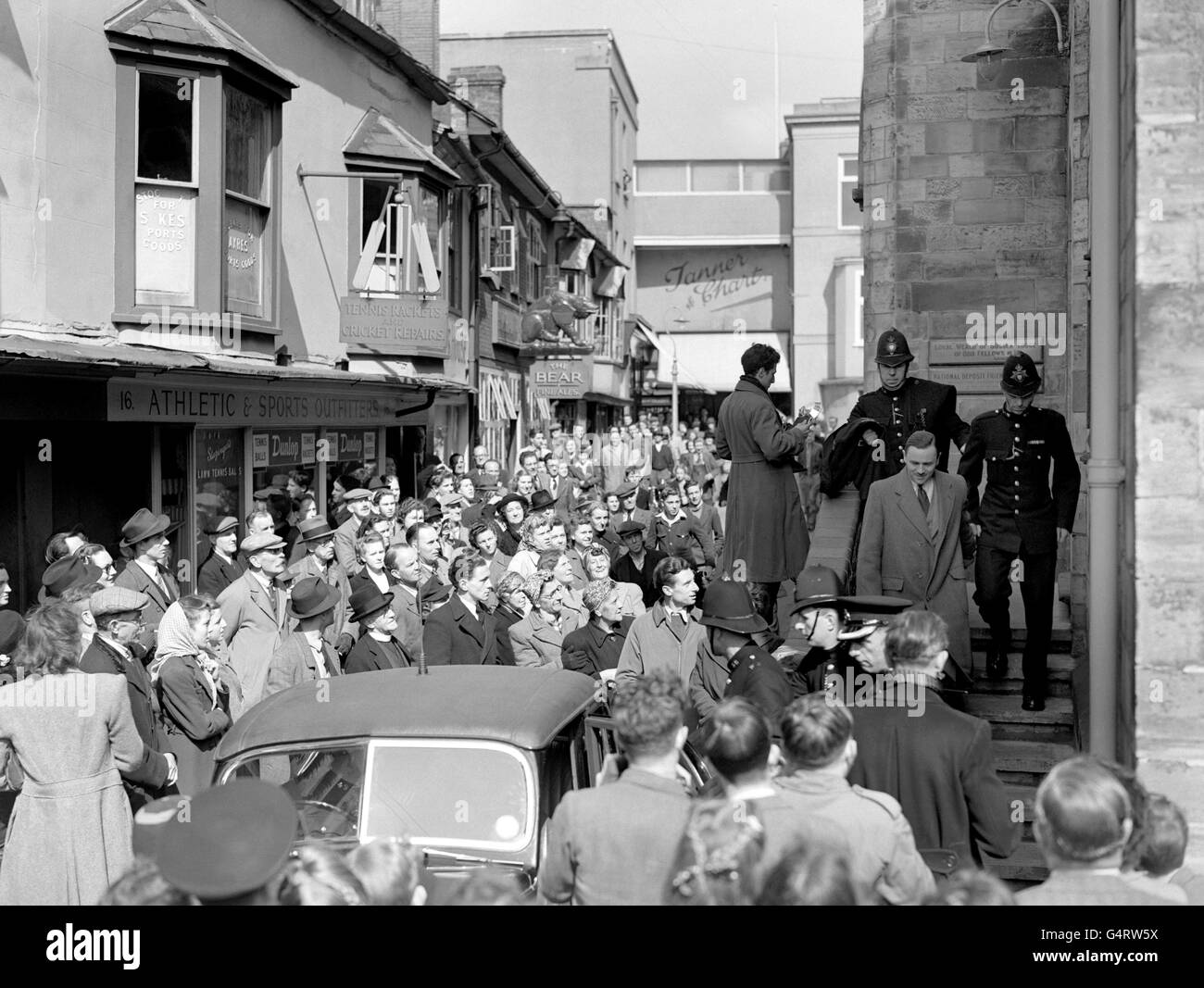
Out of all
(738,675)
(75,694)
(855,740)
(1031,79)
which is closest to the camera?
(855,740)

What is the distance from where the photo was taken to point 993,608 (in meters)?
8.48

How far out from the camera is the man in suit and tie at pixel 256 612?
7.87m

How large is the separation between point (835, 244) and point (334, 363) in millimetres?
32633

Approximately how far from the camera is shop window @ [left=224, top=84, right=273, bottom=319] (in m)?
13.2

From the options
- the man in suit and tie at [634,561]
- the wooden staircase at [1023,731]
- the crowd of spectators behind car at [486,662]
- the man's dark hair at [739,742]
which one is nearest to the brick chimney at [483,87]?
the man in suit and tie at [634,561]

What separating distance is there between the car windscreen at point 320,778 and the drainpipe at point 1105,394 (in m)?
3.34

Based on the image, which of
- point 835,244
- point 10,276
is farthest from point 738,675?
point 835,244

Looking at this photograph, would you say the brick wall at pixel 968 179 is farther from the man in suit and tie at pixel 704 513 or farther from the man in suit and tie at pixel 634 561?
the man in suit and tie at pixel 634 561

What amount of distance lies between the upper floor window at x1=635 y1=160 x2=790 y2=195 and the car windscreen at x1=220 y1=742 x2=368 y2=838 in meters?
45.3

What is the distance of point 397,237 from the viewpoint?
17531 mm

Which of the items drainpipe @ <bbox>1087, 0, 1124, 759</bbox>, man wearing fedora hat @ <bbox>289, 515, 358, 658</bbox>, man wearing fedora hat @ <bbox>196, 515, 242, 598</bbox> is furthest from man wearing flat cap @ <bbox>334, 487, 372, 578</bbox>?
drainpipe @ <bbox>1087, 0, 1124, 759</bbox>

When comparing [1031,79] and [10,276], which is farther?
[1031,79]
